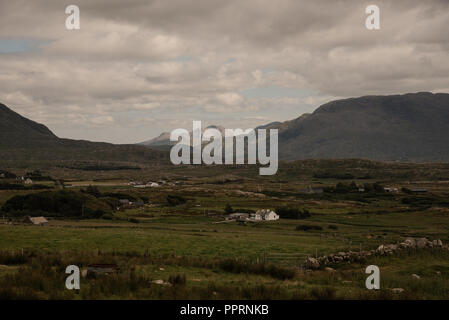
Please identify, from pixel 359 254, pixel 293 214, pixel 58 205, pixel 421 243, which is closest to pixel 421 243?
pixel 421 243

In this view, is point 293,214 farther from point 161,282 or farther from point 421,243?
point 161,282

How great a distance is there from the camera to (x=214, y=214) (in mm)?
86875

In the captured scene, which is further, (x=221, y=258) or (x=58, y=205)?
(x=58, y=205)

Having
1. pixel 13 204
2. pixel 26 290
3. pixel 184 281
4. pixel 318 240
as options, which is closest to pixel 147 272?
pixel 184 281

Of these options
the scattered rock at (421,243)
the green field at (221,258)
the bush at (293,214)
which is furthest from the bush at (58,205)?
the scattered rock at (421,243)

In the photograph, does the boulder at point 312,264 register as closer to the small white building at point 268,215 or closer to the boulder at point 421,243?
the boulder at point 421,243

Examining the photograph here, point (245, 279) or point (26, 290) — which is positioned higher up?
point (26, 290)

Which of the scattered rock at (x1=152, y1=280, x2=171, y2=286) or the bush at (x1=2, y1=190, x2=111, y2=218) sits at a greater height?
the scattered rock at (x1=152, y1=280, x2=171, y2=286)

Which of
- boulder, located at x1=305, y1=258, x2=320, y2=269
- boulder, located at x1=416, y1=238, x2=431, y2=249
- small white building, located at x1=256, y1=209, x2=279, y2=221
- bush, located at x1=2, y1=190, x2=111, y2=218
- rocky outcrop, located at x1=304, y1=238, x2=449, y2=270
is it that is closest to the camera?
boulder, located at x1=305, y1=258, x2=320, y2=269

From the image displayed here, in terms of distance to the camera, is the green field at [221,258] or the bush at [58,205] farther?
the bush at [58,205]

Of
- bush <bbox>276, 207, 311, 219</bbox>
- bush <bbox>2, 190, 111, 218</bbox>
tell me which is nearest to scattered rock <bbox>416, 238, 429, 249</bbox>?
bush <bbox>276, 207, 311, 219</bbox>

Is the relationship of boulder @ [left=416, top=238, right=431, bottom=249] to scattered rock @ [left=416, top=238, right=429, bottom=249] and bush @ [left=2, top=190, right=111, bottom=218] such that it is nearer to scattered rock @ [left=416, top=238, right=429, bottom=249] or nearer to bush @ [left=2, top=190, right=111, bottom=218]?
scattered rock @ [left=416, top=238, right=429, bottom=249]
